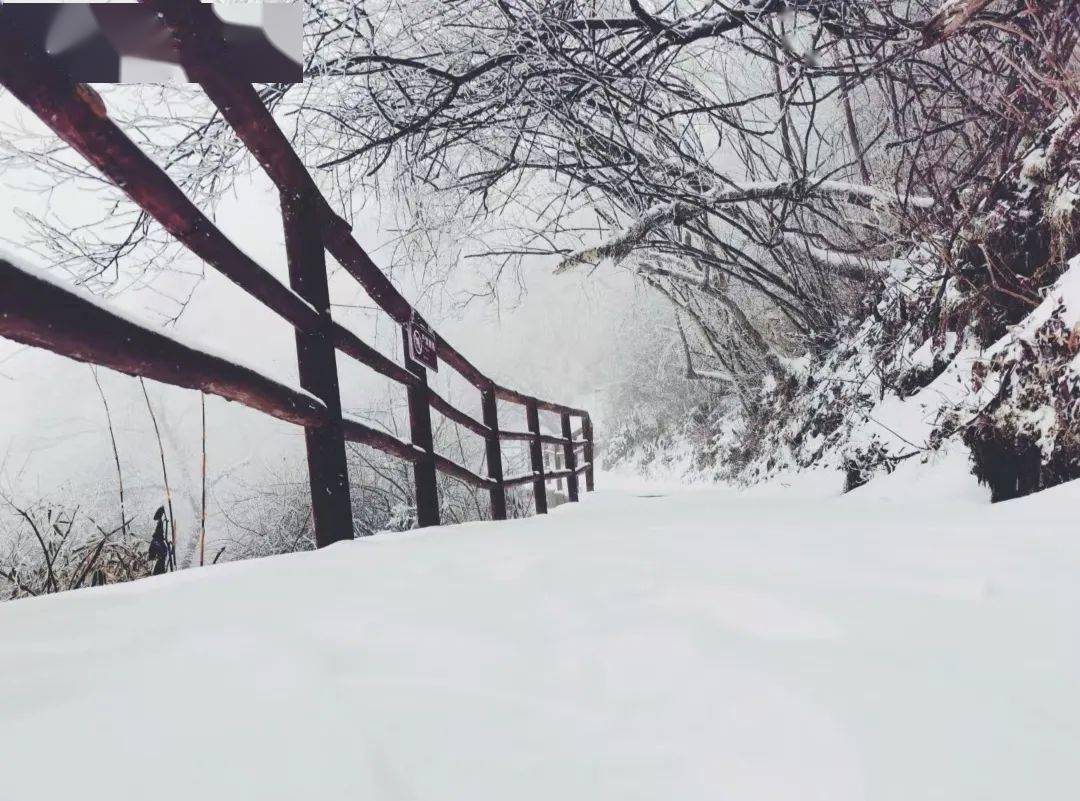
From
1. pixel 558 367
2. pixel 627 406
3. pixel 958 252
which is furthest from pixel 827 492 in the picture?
pixel 558 367

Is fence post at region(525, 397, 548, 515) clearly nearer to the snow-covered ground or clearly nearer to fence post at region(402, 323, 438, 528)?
fence post at region(402, 323, 438, 528)

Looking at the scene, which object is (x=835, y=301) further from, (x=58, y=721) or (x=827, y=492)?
(x=58, y=721)

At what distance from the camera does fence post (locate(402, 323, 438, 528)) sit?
288 cm

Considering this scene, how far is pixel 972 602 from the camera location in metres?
0.91

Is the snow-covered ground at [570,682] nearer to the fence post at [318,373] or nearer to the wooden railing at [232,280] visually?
the wooden railing at [232,280]

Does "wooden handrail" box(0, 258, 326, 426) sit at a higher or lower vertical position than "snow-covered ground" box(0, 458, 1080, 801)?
higher

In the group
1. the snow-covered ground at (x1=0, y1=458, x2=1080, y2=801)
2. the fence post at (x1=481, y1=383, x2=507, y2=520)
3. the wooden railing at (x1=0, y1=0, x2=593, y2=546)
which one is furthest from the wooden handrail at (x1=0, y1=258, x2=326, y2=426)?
the fence post at (x1=481, y1=383, x2=507, y2=520)

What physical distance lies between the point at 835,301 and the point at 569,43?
12.0 feet

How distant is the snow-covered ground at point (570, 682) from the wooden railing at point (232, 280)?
0.44m

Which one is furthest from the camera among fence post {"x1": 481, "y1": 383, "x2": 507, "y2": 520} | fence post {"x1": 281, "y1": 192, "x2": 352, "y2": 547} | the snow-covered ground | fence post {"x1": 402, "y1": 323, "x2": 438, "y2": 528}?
fence post {"x1": 481, "y1": 383, "x2": 507, "y2": 520}

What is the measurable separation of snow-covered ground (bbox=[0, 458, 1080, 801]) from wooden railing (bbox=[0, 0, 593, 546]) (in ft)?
1.43

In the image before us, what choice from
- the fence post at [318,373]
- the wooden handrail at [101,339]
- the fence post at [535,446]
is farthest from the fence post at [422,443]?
the fence post at [535,446]

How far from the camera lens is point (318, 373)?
199cm

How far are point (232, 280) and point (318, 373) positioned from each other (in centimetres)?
60
